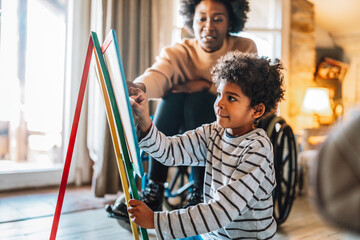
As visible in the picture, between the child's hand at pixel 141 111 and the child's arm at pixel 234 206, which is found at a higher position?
the child's hand at pixel 141 111

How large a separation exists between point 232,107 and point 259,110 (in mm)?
112

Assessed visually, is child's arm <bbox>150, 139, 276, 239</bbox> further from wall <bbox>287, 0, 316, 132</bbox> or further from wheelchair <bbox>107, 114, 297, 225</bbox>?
wall <bbox>287, 0, 316, 132</bbox>

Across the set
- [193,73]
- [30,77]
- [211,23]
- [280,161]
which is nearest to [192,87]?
[193,73]

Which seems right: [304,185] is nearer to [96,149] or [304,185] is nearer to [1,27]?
[96,149]

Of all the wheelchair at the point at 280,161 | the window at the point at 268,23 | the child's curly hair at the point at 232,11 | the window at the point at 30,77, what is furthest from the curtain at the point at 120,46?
the window at the point at 268,23

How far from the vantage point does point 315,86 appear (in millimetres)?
4109

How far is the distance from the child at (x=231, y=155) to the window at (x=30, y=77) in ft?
6.55

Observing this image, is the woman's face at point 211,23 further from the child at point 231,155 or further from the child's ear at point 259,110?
the child's ear at point 259,110

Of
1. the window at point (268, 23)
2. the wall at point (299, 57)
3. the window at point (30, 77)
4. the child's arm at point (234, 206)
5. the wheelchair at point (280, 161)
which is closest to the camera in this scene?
the child's arm at point (234, 206)

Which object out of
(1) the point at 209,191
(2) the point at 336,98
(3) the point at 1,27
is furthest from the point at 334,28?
(1) the point at 209,191

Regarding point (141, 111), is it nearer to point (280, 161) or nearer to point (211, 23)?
point (211, 23)

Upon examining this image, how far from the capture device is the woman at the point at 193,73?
69.7 inches

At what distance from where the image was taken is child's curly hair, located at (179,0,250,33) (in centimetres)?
186

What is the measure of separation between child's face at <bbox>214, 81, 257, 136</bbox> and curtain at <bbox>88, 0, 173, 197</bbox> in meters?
1.63
